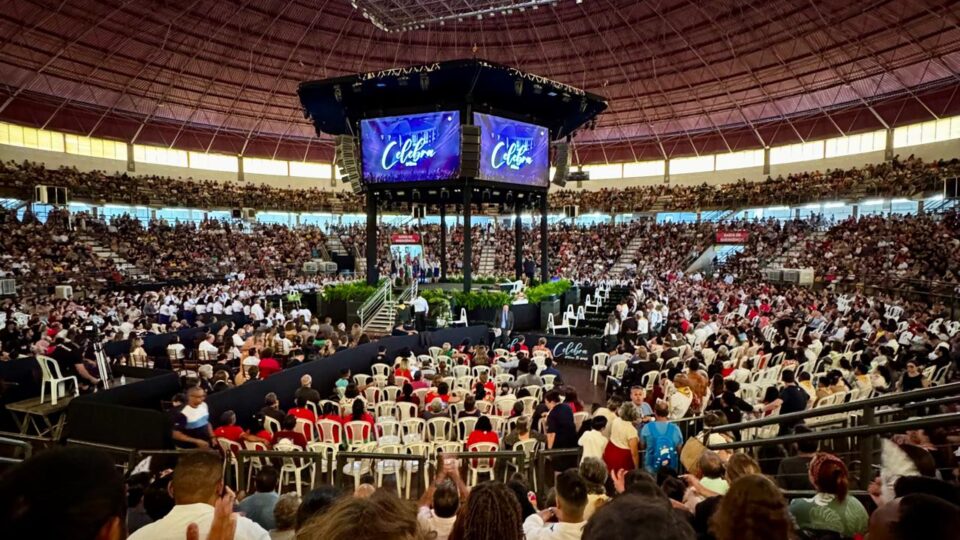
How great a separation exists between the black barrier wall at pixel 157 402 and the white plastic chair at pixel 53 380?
4.54ft

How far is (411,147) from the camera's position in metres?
17.9

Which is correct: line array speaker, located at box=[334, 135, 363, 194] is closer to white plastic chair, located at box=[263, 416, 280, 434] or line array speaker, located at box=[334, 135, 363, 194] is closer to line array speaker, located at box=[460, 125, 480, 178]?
line array speaker, located at box=[460, 125, 480, 178]

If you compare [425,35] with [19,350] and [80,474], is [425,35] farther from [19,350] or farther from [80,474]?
[80,474]

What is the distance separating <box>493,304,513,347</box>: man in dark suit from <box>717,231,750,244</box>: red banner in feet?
61.6

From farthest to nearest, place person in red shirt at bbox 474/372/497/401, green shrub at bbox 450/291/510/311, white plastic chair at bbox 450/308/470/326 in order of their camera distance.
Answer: green shrub at bbox 450/291/510/311 → white plastic chair at bbox 450/308/470/326 → person in red shirt at bbox 474/372/497/401

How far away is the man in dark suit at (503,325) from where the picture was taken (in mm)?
15116

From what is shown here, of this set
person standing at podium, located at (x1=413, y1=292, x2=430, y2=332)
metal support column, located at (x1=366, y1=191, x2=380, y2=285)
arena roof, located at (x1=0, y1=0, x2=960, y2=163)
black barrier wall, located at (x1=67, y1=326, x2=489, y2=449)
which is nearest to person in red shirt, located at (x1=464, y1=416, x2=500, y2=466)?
black barrier wall, located at (x1=67, y1=326, x2=489, y2=449)

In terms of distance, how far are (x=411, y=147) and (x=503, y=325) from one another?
7.14 meters

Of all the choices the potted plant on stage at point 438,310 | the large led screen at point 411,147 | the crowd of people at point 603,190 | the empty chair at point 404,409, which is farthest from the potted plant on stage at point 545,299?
the crowd of people at point 603,190

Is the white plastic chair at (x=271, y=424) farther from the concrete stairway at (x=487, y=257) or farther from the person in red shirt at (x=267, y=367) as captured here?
the concrete stairway at (x=487, y=257)

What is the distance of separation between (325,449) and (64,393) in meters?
5.93

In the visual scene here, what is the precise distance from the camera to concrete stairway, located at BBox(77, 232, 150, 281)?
996 inches

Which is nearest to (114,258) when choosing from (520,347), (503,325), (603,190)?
(503,325)

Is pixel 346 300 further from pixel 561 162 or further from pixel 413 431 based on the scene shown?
pixel 413 431
